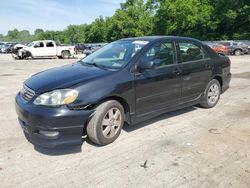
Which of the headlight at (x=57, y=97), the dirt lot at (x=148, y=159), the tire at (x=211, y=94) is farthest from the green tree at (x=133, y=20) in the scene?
the headlight at (x=57, y=97)

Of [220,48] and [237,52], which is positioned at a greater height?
[220,48]

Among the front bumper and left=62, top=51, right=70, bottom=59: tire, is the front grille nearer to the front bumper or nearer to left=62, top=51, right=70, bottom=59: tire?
the front bumper

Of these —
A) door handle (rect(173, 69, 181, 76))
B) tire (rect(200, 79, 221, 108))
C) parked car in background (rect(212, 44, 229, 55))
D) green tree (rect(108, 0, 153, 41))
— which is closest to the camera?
door handle (rect(173, 69, 181, 76))

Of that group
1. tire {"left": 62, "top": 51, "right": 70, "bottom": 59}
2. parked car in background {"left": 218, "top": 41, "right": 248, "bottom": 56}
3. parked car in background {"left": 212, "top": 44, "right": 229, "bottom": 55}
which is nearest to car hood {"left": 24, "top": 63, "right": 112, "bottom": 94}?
tire {"left": 62, "top": 51, "right": 70, "bottom": 59}

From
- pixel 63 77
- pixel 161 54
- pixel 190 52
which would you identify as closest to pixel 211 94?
pixel 190 52

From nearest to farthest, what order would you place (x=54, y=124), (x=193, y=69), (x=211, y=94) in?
1. (x=54, y=124)
2. (x=193, y=69)
3. (x=211, y=94)

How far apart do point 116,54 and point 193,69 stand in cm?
157

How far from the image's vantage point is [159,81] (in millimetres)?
4824

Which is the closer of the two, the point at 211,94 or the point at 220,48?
the point at 211,94

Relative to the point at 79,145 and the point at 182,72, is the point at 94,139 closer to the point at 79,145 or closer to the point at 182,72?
the point at 79,145

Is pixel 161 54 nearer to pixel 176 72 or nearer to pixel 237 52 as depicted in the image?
pixel 176 72

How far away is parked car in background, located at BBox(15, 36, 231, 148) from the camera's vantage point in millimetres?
3793

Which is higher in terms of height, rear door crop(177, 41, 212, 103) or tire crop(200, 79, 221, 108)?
rear door crop(177, 41, 212, 103)

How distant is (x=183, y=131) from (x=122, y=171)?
5.66 feet
